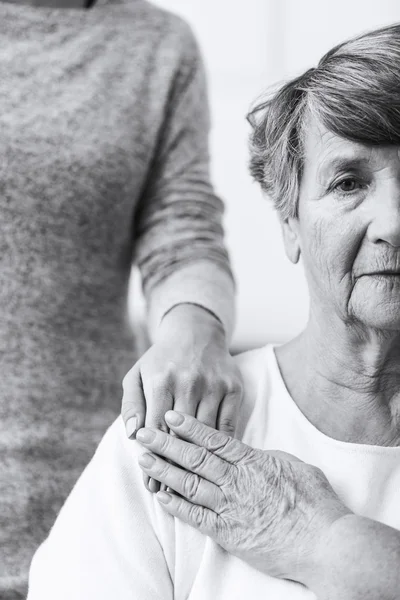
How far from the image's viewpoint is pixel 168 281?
167 centimetres

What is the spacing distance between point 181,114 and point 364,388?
70cm

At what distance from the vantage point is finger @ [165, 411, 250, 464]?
4.32 ft

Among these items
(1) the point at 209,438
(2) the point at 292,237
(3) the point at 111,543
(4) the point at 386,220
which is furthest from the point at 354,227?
(3) the point at 111,543

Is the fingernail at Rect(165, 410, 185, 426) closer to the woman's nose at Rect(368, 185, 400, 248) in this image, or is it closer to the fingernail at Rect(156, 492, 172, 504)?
the fingernail at Rect(156, 492, 172, 504)

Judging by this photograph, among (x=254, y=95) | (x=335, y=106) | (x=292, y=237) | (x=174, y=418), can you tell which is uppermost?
(x=335, y=106)

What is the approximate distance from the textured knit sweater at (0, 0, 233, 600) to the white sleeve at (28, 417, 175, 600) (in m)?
0.21

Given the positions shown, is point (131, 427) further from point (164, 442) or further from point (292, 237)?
point (292, 237)

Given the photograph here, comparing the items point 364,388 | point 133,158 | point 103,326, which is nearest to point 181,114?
point 133,158

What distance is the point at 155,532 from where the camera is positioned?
1378mm

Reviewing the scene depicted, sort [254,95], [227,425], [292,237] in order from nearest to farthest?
[227,425]
[292,237]
[254,95]

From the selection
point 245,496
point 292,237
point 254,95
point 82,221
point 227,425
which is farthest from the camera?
point 254,95

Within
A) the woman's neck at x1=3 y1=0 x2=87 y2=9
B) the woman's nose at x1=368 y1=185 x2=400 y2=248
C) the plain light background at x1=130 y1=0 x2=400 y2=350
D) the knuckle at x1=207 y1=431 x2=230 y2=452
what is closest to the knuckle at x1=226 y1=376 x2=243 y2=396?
the knuckle at x1=207 y1=431 x2=230 y2=452

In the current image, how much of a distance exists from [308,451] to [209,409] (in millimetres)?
188

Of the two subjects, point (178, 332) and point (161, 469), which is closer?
point (161, 469)
